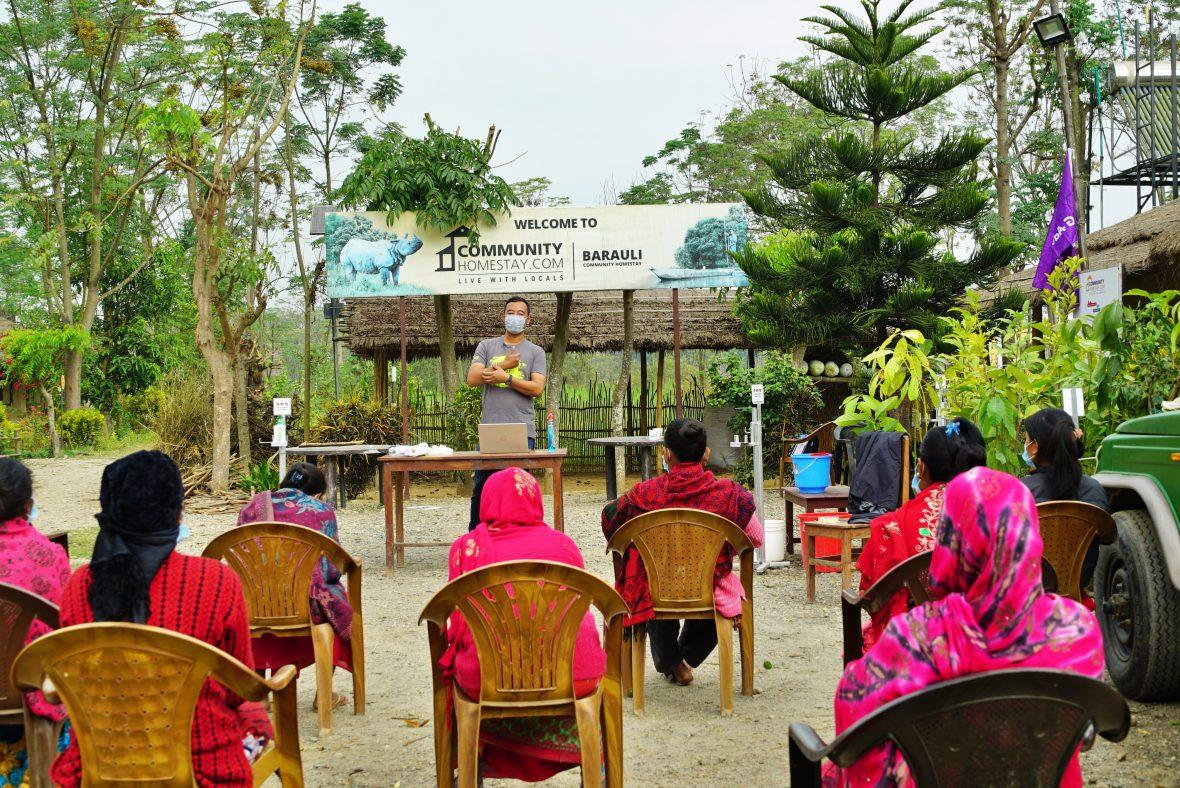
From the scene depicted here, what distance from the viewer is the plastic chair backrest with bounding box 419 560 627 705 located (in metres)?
2.84

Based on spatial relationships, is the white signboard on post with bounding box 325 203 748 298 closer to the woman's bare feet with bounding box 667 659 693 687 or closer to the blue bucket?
the blue bucket

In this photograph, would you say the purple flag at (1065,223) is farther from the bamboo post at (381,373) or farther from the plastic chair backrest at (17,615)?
the bamboo post at (381,373)

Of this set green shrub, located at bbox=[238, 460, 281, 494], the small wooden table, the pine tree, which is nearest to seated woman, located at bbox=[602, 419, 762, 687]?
the small wooden table

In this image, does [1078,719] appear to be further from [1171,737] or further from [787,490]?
[787,490]

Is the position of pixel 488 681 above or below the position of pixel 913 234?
below

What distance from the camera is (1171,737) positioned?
396 cm

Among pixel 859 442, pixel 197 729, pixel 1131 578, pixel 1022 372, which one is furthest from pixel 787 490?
pixel 197 729

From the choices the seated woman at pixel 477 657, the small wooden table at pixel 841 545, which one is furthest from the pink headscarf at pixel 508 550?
the small wooden table at pixel 841 545

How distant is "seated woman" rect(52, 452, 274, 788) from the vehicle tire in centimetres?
342

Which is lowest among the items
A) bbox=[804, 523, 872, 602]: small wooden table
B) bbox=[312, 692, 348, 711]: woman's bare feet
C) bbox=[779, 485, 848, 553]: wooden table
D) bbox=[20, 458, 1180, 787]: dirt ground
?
bbox=[20, 458, 1180, 787]: dirt ground

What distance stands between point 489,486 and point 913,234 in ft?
38.6

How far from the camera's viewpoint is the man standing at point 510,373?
7316mm

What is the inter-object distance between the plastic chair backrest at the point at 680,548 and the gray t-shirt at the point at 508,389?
10.6 ft

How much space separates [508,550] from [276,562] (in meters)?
1.30
